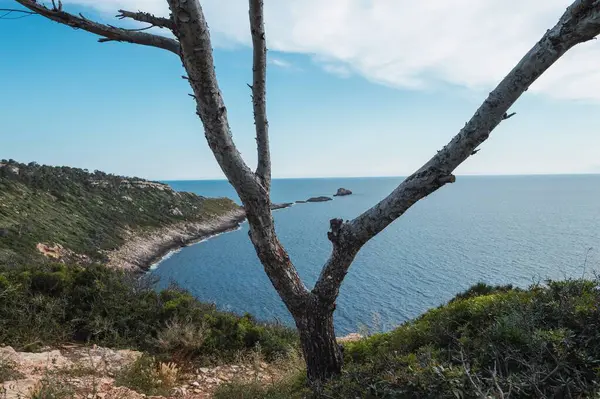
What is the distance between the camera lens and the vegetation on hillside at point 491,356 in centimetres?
314

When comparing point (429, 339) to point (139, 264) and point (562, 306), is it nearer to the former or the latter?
point (562, 306)

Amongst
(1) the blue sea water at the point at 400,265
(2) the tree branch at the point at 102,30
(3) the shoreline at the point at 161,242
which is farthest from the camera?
(3) the shoreline at the point at 161,242

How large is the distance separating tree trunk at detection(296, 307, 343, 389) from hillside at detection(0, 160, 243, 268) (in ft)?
97.7

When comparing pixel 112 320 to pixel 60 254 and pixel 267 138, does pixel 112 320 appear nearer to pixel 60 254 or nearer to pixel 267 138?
pixel 267 138

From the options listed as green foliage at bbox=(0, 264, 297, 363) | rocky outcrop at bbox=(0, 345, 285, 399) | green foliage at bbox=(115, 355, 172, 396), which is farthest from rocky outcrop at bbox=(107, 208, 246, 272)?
green foliage at bbox=(115, 355, 172, 396)

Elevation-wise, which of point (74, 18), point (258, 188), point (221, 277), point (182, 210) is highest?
point (74, 18)

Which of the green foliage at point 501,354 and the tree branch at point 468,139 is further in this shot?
the tree branch at point 468,139

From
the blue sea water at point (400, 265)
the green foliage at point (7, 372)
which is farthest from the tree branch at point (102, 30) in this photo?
the blue sea water at point (400, 265)

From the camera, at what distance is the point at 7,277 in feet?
31.4

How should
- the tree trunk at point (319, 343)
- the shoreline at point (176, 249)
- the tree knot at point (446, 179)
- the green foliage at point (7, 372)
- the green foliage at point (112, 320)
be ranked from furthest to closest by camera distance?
1. the shoreline at point (176, 249)
2. the green foliage at point (112, 320)
3. the green foliage at point (7, 372)
4. the tree trunk at point (319, 343)
5. the tree knot at point (446, 179)

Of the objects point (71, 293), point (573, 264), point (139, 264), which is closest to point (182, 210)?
point (139, 264)

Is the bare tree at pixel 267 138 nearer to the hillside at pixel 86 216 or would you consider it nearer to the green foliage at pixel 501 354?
the green foliage at pixel 501 354

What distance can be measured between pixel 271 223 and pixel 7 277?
345 inches

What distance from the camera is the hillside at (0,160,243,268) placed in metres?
38.4
